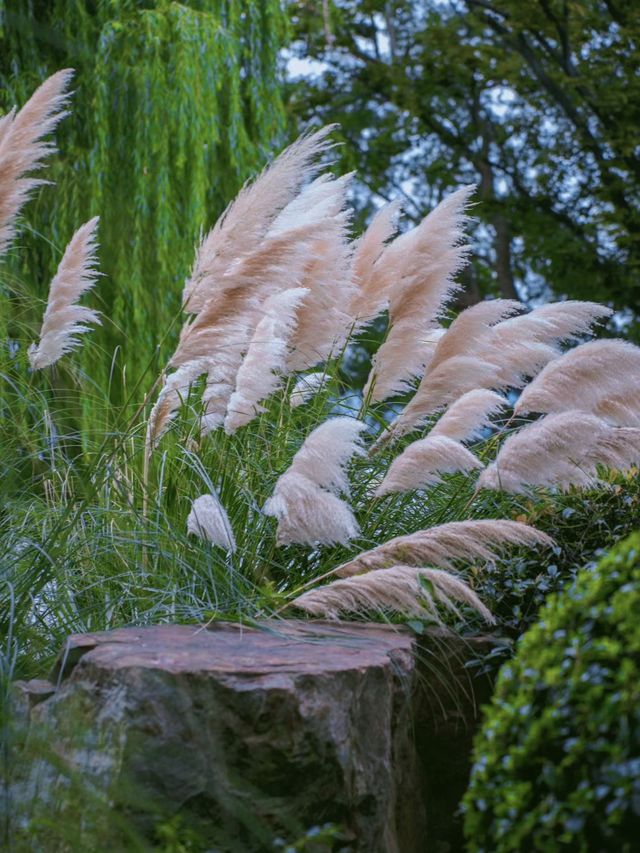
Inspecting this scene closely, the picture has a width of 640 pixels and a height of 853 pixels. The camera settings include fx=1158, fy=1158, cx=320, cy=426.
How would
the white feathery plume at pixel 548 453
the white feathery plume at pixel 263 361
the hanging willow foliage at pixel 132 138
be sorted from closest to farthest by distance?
the white feathery plume at pixel 548 453 → the white feathery plume at pixel 263 361 → the hanging willow foliage at pixel 132 138

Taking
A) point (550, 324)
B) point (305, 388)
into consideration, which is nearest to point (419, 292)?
point (550, 324)

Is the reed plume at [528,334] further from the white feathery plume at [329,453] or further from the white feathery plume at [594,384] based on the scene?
the white feathery plume at [329,453]

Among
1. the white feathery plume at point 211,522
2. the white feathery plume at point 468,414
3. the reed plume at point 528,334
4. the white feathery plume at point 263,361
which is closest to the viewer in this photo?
the white feathery plume at point 211,522

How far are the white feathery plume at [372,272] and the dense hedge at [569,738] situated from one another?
83.8 inches

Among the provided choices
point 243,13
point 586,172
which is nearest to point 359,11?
point 586,172

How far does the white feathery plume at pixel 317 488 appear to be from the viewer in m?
2.66

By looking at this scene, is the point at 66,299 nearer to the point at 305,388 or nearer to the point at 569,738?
the point at 305,388

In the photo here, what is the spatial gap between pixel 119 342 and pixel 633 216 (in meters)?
7.11

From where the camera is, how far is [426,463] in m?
2.98

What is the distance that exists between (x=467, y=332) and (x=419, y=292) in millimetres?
336

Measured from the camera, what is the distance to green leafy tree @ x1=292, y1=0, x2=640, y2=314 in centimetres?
1277

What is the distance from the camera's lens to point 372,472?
365 cm

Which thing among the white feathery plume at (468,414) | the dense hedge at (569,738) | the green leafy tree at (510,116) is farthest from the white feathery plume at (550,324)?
the green leafy tree at (510,116)

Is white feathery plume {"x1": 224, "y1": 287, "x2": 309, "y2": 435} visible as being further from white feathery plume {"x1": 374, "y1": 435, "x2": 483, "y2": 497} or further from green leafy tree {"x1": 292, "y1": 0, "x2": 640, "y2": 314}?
green leafy tree {"x1": 292, "y1": 0, "x2": 640, "y2": 314}
